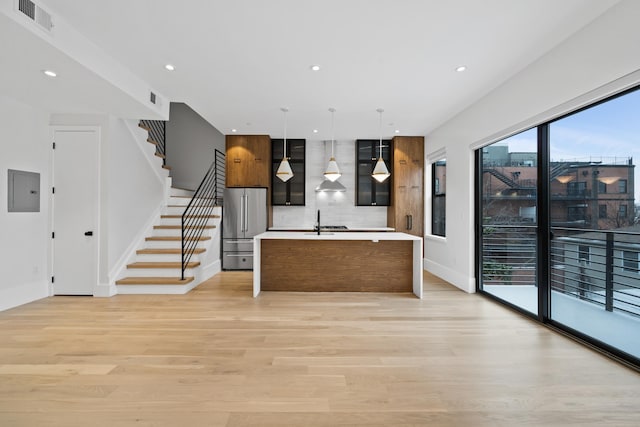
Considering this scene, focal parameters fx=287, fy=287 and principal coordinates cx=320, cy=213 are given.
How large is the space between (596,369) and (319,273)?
3.10 meters

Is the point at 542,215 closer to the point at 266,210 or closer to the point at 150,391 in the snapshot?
the point at 150,391

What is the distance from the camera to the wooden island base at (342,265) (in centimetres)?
442

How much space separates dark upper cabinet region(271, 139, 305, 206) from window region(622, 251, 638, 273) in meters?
5.07

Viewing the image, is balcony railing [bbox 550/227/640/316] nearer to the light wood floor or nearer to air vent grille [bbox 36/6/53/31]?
the light wood floor

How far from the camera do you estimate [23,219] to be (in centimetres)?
383

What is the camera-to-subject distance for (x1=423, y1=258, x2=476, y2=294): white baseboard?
4410 millimetres

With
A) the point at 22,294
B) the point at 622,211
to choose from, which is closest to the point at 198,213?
the point at 22,294

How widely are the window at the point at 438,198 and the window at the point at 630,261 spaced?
3101 mm

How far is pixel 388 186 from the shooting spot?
21.4 feet

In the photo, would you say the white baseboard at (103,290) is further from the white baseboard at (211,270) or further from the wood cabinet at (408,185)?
the wood cabinet at (408,185)

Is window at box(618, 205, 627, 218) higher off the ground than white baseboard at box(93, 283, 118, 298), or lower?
higher

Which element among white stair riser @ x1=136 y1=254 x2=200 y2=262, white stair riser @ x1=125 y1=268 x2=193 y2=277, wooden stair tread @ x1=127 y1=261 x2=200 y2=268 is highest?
white stair riser @ x1=136 y1=254 x2=200 y2=262

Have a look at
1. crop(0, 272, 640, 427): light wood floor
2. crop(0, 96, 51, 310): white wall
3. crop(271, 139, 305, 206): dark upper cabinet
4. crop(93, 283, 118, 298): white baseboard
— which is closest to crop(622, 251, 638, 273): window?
crop(0, 272, 640, 427): light wood floor

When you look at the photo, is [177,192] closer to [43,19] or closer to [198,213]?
[198,213]
